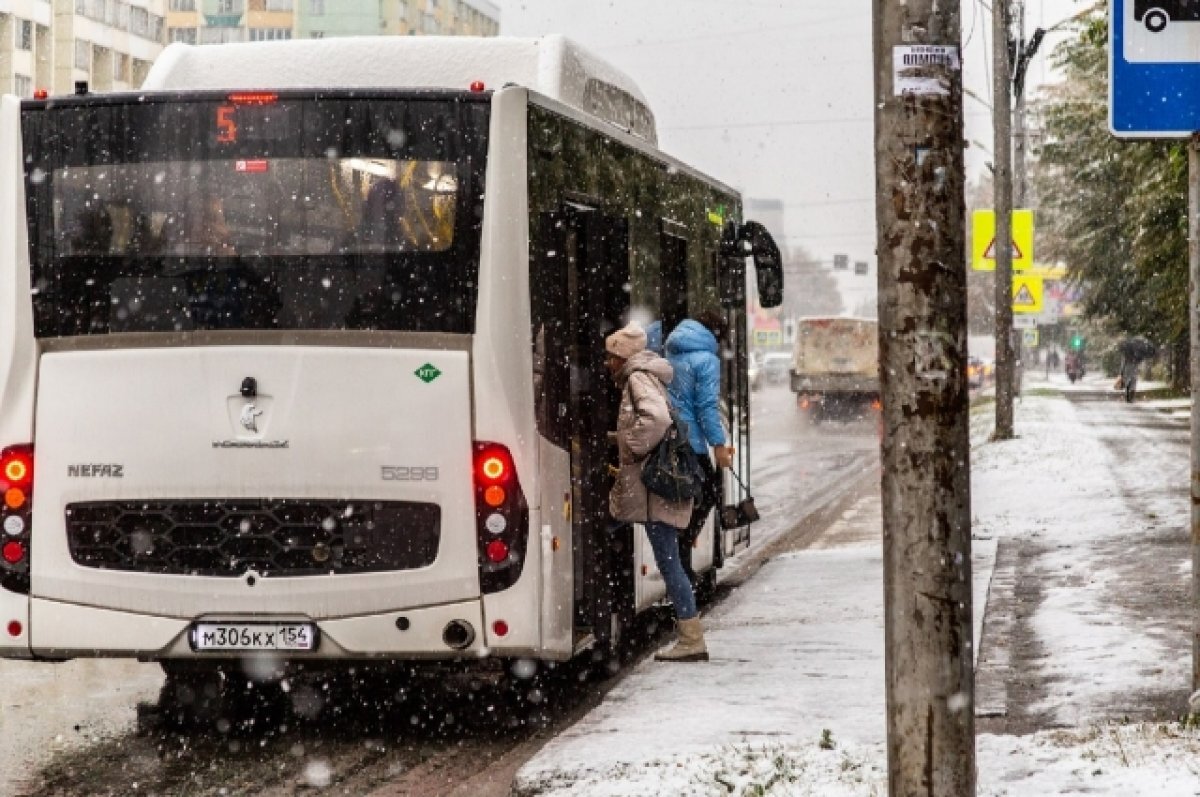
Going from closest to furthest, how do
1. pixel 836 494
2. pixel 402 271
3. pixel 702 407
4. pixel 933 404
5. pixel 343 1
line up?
pixel 933 404, pixel 402 271, pixel 702 407, pixel 836 494, pixel 343 1

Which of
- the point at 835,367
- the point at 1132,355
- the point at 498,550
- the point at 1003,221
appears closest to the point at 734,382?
the point at 498,550

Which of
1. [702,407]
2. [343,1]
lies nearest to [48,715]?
[702,407]

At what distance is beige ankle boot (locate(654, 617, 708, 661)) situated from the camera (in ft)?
33.9

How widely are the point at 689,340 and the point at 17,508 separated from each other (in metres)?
3.76

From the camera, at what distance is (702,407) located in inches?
425

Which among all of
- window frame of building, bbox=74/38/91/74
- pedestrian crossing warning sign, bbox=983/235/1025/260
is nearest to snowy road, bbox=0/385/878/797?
pedestrian crossing warning sign, bbox=983/235/1025/260

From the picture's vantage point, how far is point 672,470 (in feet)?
A: 33.4

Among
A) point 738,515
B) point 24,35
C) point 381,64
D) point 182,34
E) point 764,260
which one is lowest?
point 738,515

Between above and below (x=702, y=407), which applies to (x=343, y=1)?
above

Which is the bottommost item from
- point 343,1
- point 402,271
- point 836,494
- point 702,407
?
point 836,494

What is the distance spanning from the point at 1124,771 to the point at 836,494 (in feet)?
59.7

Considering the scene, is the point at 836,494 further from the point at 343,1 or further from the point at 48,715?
the point at 343,1

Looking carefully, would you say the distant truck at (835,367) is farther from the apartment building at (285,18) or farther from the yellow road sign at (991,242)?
the apartment building at (285,18)

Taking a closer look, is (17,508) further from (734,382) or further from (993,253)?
(993,253)
